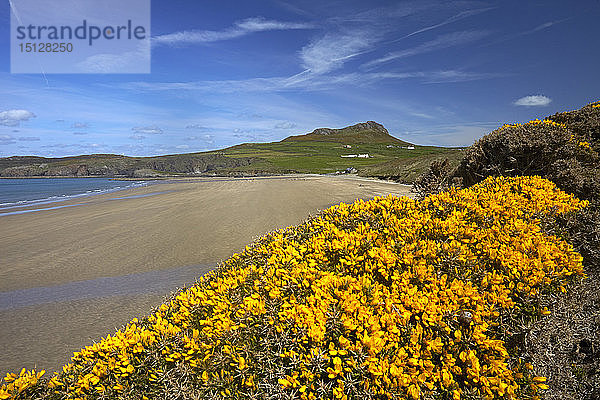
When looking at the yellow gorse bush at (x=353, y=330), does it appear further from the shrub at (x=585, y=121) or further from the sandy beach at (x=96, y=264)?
the shrub at (x=585, y=121)

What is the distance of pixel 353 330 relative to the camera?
2381 mm

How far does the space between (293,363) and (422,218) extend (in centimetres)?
250

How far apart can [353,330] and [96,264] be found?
888cm

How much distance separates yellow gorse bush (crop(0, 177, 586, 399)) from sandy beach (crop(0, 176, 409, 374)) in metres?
2.88

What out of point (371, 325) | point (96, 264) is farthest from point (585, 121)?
point (96, 264)

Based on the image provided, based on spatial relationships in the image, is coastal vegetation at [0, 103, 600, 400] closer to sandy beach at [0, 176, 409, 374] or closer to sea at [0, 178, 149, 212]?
sandy beach at [0, 176, 409, 374]

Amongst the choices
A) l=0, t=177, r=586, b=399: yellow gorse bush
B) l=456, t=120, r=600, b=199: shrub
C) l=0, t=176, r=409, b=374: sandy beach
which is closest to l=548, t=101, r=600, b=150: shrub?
l=456, t=120, r=600, b=199: shrub

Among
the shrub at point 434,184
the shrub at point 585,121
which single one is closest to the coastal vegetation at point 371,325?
the shrub at point 434,184

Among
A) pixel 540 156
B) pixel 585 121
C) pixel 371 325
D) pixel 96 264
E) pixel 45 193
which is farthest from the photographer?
pixel 45 193

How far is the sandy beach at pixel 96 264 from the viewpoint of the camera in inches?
206

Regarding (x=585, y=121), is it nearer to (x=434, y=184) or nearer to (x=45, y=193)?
(x=434, y=184)

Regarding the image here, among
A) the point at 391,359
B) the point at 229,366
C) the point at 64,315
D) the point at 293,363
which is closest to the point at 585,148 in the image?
the point at 391,359

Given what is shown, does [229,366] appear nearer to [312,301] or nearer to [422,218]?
[312,301]

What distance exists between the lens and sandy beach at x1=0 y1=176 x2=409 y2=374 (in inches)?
206
